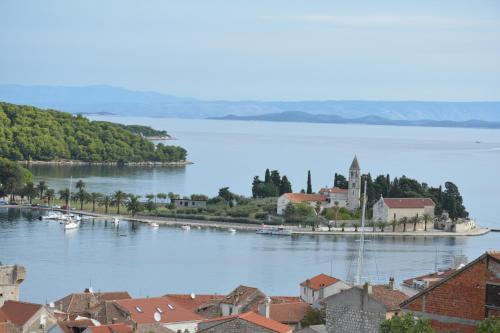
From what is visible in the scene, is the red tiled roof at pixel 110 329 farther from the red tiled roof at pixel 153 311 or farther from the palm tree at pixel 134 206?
the palm tree at pixel 134 206

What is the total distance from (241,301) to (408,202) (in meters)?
37.4

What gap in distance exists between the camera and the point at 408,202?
62.1 meters

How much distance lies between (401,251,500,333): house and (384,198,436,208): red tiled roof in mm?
50642

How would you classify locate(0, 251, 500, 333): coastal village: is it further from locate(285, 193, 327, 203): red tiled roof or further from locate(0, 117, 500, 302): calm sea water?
locate(285, 193, 327, 203): red tiled roof

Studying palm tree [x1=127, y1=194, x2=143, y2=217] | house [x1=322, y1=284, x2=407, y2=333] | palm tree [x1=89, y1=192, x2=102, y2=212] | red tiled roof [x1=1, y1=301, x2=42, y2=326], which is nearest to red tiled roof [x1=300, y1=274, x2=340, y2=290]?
red tiled roof [x1=1, y1=301, x2=42, y2=326]

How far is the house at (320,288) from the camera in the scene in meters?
26.6

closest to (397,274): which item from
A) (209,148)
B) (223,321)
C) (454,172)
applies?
(223,321)

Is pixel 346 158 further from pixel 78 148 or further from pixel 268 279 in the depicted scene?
pixel 268 279

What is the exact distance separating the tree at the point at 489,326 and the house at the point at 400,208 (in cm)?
5152

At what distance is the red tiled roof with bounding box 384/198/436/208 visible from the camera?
2411 inches

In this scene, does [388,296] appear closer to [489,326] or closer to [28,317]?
[28,317]

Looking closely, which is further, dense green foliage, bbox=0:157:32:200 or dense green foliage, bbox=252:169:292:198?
dense green foliage, bbox=0:157:32:200

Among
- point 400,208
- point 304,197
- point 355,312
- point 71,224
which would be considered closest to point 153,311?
point 355,312

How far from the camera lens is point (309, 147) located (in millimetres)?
176625
